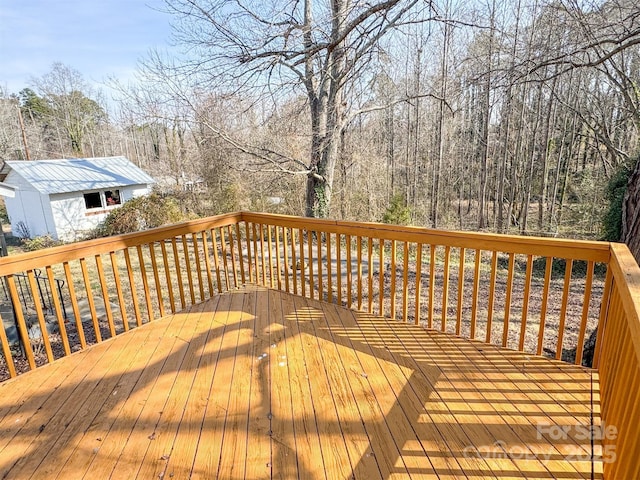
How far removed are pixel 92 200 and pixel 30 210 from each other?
2.46m

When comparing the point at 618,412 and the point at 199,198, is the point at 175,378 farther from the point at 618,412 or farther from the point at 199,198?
the point at 199,198

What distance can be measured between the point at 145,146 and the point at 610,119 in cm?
2599

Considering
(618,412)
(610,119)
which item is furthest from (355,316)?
(610,119)

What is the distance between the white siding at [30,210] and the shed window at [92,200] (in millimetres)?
1314

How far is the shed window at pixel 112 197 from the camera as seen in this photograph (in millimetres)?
14848

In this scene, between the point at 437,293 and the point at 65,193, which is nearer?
the point at 437,293

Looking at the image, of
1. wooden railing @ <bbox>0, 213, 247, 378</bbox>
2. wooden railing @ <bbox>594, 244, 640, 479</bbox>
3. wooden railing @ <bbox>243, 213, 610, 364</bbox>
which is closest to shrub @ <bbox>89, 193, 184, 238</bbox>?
wooden railing @ <bbox>0, 213, 247, 378</bbox>

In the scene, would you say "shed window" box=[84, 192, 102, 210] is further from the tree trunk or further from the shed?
the tree trunk

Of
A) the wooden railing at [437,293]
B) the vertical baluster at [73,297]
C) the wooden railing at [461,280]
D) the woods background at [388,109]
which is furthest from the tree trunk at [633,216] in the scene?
the vertical baluster at [73,297]

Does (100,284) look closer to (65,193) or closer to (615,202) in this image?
(615,202)

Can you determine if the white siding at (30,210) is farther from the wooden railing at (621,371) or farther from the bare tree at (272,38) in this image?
the wooden railing at (621,371)

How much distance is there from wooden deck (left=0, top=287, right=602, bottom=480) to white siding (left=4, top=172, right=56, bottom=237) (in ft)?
45.9

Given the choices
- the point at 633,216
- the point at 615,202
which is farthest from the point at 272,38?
the point at 615,202

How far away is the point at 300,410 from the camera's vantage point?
1983 millimetres
